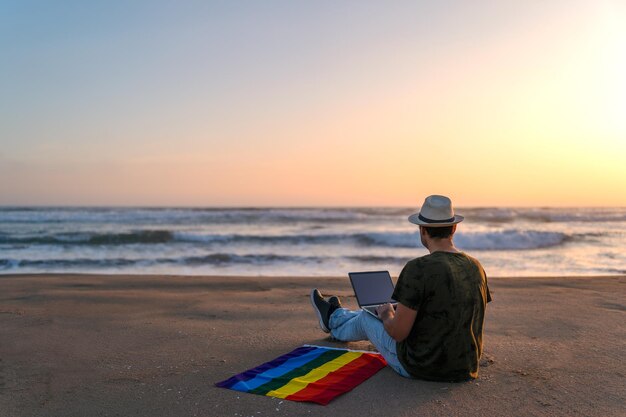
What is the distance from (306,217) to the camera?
36.8 m

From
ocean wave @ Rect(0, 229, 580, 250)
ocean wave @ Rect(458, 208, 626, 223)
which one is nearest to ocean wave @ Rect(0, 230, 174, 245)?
ocean wave @ Rect(0, 229, 580, 250)

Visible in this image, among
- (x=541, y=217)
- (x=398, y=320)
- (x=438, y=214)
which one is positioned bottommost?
(x=541, y=217)

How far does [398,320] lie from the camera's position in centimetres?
378

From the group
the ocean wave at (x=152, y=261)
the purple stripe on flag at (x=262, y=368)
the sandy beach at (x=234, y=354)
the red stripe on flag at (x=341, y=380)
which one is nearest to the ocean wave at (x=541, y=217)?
the ocean wave at (x=152, y=261)

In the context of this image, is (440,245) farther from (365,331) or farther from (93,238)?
(93,238)

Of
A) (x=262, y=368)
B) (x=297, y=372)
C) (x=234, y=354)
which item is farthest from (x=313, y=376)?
(x=234, y=354)

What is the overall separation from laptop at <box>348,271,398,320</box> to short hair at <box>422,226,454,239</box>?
110 centimetres

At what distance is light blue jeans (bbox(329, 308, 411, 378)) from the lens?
13.8 feet

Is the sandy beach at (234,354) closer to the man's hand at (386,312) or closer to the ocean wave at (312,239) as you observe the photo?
the man's hand at (386,312)

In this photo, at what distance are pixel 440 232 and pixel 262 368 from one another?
6.04ft

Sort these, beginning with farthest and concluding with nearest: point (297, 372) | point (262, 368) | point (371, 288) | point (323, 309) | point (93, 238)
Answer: point (93, 238), point (323, 309), point (371, 288), point (262, 368), point (297, 372)

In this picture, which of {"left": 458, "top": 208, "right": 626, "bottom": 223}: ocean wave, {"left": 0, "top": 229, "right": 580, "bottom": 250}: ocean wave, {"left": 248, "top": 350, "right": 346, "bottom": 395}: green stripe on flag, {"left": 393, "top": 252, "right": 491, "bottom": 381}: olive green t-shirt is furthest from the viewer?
{"left": 458, "top": 208, "right": 626, "bottom": 223}: ocean wave

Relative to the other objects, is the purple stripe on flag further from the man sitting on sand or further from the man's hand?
the man's hand

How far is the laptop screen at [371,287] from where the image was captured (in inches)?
190
